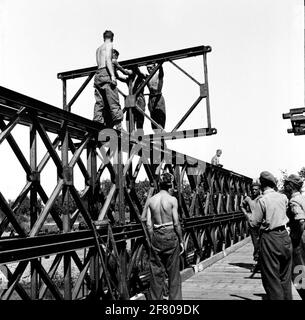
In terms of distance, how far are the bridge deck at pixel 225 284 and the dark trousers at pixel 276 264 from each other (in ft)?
5.79

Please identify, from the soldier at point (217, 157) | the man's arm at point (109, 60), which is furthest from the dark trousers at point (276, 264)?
the soldier at point (217, 157)

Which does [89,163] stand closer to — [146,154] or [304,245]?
[146,154]

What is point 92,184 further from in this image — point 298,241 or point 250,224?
point 298,241

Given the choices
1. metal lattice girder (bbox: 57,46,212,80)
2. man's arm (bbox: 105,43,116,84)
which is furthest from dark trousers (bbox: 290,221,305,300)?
man's arm (bbox: 105,43,116,84)

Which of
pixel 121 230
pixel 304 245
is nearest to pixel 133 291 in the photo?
pixel 121 230

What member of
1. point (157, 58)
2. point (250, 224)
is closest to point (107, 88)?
point (157, 58)

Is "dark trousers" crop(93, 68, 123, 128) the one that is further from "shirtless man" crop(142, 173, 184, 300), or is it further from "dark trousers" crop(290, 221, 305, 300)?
"dark trousers" crop(290, 221, 305, 300)

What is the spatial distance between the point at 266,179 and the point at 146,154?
2778 millimetres

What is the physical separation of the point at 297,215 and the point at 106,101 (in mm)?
3759

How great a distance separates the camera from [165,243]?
597 centimetres

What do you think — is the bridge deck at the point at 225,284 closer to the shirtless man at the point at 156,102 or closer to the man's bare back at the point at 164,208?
the man's bare back at the point at 164,208

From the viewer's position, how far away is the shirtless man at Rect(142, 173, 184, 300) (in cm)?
599

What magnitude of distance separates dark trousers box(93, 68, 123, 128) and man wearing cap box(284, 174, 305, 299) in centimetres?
309

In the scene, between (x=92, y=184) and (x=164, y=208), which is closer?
(x=164, y=208)
